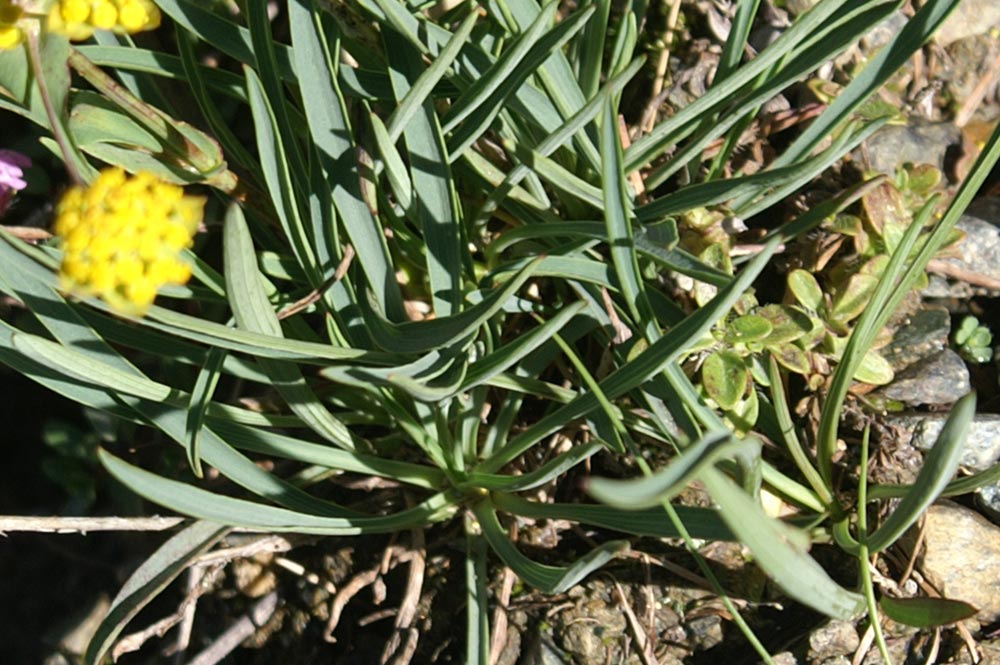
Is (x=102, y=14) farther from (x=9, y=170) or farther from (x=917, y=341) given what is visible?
(x=917, y=341)

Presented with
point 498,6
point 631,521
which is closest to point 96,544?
point 631,521

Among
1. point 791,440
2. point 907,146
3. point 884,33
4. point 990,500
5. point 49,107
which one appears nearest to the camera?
point 49,107

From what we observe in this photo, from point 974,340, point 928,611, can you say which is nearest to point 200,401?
point 928,611

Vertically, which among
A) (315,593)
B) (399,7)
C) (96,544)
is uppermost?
(399,7)

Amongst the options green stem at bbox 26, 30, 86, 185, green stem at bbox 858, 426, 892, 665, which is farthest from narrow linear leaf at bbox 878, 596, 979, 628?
green stem at bbox 26, 30, 86, 185

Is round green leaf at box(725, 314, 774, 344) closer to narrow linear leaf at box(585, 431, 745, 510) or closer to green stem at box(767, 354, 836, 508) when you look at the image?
green stem at box(767, 354, 836, 508)

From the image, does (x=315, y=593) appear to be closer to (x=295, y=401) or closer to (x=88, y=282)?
(x=295, y=401)
